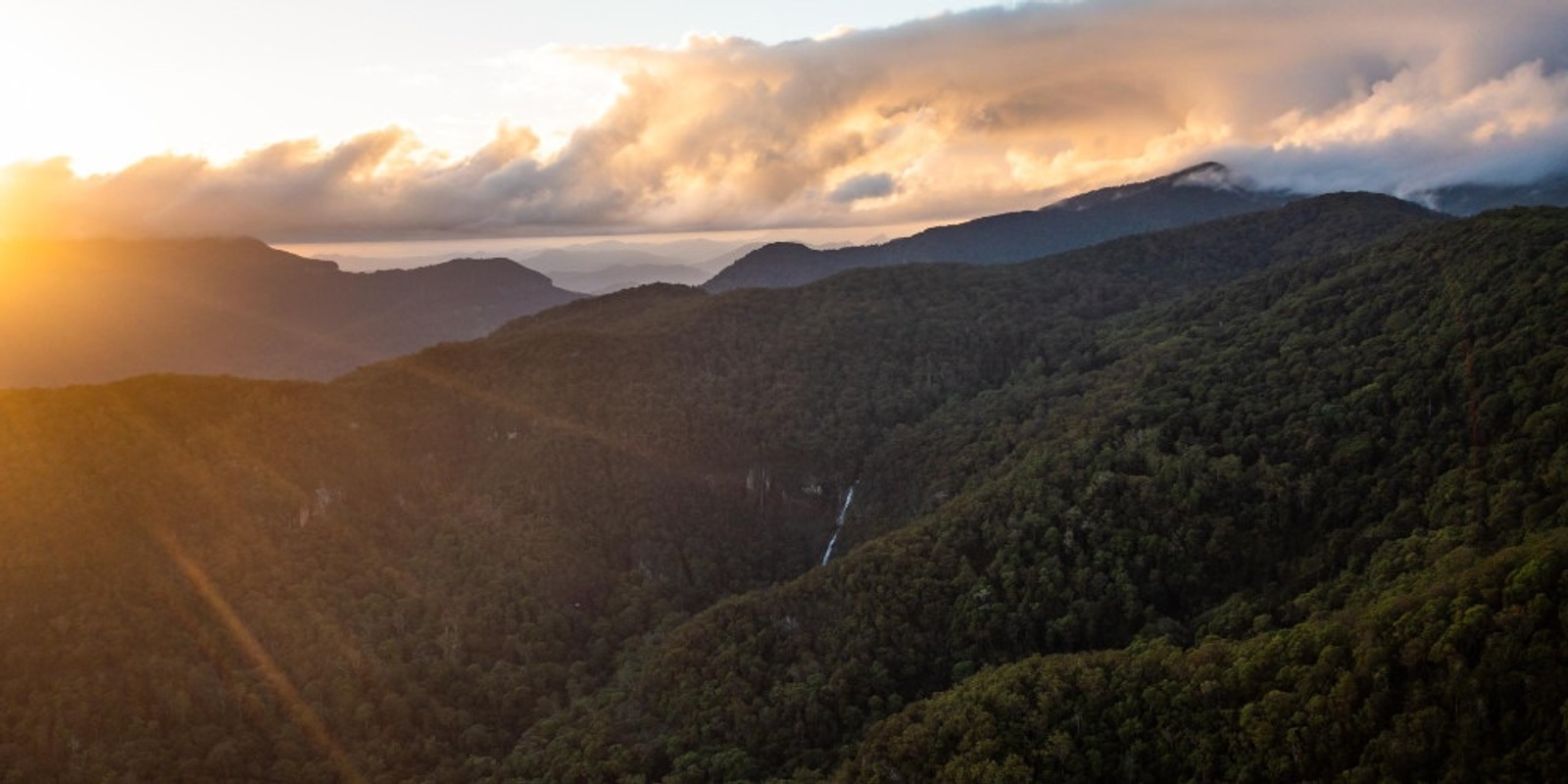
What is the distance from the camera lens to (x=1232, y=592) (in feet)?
289

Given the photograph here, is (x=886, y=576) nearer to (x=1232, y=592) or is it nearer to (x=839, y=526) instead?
(x=1232, y=592)

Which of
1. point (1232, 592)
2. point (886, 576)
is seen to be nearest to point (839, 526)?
point (886, 576)

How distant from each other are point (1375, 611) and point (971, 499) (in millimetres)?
49981

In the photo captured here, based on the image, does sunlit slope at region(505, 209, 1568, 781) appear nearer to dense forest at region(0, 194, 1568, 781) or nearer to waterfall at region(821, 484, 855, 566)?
dense forest at region(0, 194, 1568, 781)

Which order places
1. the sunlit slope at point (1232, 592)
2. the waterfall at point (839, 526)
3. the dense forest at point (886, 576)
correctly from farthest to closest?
the waterfall at point (839, 526)
the dense forest at point (886, 576)
the sunlit slope at point (1232, 592)

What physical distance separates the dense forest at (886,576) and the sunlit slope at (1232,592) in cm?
31

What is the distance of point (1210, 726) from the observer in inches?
2456

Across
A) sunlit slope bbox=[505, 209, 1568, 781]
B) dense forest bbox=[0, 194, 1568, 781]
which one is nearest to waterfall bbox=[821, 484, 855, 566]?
dense forest bbox=[0, 194, 1568, 781]

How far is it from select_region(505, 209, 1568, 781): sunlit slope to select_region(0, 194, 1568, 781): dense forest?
1.01 feet

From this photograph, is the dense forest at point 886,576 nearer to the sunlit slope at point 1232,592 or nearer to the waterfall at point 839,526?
the sunlit slope at point 1232,592

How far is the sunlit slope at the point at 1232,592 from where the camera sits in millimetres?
56344

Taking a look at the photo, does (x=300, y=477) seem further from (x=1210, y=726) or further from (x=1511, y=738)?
(x=1511, y=738)

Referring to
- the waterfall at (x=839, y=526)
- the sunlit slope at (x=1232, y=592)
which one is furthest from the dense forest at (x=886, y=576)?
the waterfall at (x=839, y=526)

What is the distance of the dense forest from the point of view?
2483 inches
